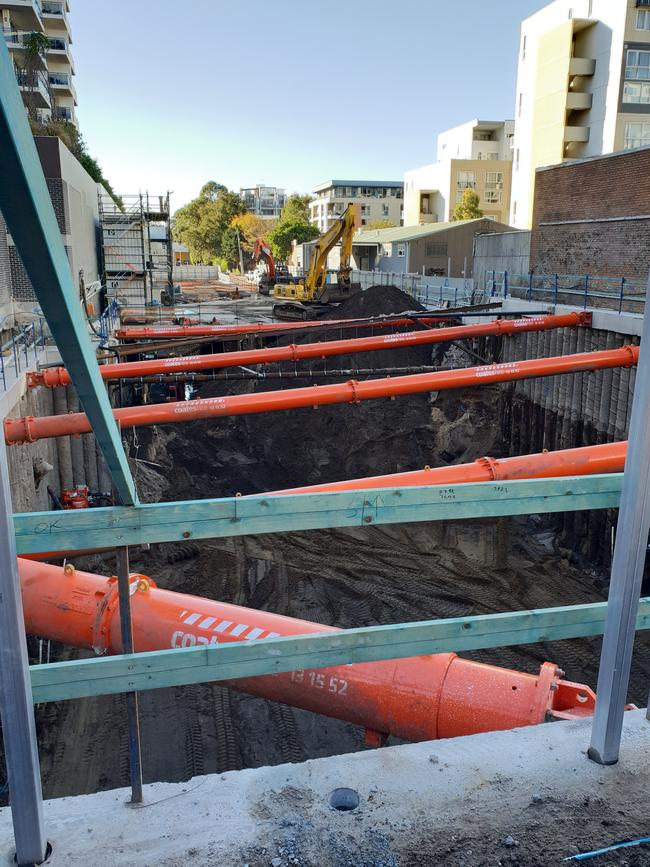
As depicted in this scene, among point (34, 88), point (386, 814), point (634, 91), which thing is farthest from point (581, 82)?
point (386, 814)

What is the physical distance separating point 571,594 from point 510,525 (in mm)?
2804

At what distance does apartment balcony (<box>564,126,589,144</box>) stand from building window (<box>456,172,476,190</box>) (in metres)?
20.1

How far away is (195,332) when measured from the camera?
18.8 metres

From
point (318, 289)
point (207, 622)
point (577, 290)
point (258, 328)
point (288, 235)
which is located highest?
point (288, 235)

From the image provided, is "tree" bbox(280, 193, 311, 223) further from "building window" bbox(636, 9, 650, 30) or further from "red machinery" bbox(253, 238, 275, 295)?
"building window" bbox(636, 9, 650, 30)

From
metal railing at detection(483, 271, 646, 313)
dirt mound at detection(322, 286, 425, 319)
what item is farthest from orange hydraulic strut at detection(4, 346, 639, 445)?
dirt mound at detection(322, 286, 425, 319)

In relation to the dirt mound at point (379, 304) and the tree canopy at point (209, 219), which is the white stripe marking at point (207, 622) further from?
the tree canopy at point (209, 219)

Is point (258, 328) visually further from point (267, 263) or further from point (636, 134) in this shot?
point (636, 134)

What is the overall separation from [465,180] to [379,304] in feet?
155

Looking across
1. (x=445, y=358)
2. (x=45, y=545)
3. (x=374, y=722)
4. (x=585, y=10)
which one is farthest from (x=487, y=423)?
(x=585, y=10)

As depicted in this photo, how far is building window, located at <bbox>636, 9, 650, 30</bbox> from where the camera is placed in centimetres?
A: 4166

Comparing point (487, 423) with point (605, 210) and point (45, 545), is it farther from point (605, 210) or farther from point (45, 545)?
point (45, 545)

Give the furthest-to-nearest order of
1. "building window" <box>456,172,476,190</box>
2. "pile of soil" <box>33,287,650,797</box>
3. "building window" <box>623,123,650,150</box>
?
"building window" <box>456,172,476,190</box>, "building window" <box>623,123,650,150</box>, "pile of soil" <box>33,287,650,797</box>

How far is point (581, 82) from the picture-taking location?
46.5 meters
